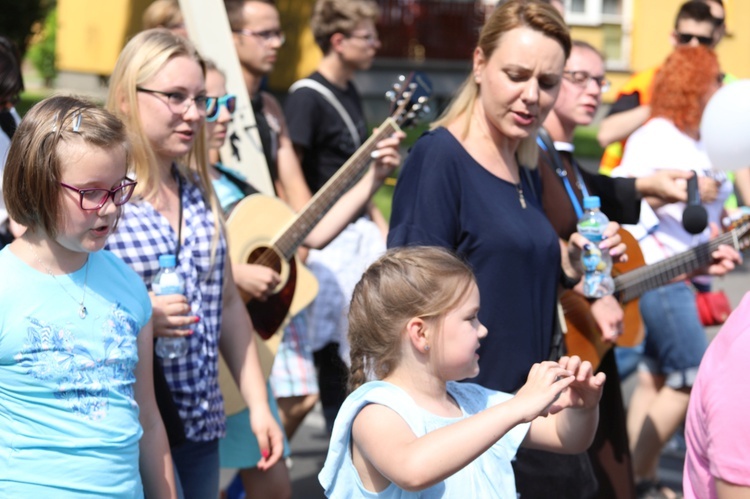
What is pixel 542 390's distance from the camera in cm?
241

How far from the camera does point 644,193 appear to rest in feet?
15.3

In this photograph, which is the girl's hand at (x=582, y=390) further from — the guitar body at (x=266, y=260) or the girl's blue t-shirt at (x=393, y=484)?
the guitar body at (x=266, y=260)

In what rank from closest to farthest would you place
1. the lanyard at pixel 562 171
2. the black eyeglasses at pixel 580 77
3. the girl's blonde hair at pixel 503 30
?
1. the girl's blonde hair at pixel 503 30
2. the lanyard at pixel 562 171
3. the black eyeglasses at pixel 580 77

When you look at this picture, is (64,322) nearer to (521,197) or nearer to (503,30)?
(521,197)

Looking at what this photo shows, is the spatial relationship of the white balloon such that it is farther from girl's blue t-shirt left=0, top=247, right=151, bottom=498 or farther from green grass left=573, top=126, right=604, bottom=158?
green grass left=573, top=126, right=604, bottom=158

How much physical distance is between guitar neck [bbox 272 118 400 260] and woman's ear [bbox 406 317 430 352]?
2042 mm

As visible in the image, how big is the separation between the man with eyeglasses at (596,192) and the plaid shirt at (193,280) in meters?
1.28

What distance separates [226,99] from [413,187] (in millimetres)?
1164

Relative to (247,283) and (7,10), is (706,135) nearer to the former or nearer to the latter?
(247,283)

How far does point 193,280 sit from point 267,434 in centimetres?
60

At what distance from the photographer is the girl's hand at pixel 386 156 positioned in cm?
437

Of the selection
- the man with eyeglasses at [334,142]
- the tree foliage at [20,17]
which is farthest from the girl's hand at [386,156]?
the tree foliage at [20,17]

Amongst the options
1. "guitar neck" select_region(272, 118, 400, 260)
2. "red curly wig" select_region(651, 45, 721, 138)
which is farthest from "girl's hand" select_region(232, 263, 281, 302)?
"red curly wig" select_region(651, 45, 721, 138)

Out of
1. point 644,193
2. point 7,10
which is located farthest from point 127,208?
point 7,10
